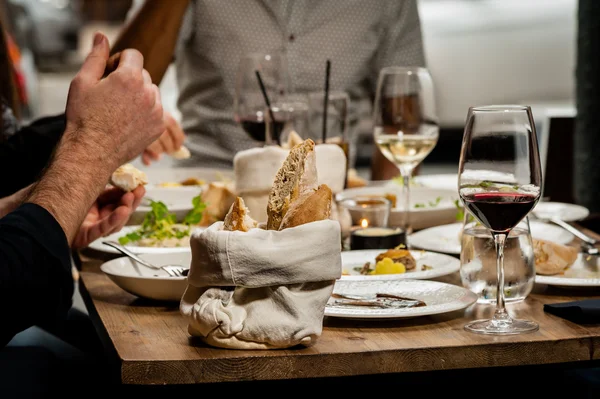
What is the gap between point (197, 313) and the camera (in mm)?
1035

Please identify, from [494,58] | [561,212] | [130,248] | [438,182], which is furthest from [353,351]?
[494,58]

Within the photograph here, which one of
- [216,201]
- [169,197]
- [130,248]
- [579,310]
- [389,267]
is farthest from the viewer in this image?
[169,197]

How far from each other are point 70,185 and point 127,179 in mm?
332

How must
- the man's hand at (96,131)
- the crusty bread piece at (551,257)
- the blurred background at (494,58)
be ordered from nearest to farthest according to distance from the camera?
the man's hand at (96,131), the crusty bread piece at (551,257), the blurred background at (494,58)

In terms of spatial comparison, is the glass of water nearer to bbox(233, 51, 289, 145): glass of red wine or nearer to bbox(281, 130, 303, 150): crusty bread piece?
bbox(281, 130, 303, 150): crusty bread piece

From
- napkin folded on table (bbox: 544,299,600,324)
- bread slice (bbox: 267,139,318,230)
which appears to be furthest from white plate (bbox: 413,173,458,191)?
bread slice (bbox: 267,139,318,230)

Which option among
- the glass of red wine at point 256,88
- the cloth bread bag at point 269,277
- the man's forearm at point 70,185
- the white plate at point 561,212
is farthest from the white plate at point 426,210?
the cloth bread bag at point 269,277

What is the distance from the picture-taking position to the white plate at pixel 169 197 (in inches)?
71.6

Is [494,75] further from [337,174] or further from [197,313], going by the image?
[197,313]

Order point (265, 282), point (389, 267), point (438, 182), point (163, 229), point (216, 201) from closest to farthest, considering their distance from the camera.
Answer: point (265, 282) < point (389, 267) < point (163, 229) < point (216, 201) < point (438, 182)

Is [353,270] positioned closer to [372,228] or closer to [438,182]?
[372,228]

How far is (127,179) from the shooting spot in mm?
1563

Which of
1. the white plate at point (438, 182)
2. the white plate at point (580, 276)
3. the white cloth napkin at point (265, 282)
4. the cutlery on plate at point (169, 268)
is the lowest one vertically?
the white plate at point (438, 182)

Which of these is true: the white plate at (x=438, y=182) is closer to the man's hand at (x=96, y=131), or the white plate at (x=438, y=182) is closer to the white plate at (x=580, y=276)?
the white plate at (x=580, y=276)
